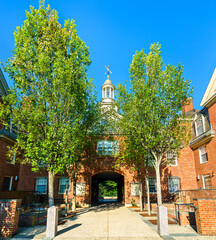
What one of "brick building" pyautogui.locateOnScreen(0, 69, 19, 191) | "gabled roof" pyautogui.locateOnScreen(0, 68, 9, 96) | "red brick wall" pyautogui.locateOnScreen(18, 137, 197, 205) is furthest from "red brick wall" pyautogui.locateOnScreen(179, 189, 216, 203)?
"gabled roof" pyautogui.locateOnScreen(0, 68, 9, 96)

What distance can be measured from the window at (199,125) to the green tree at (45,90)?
12583 mm

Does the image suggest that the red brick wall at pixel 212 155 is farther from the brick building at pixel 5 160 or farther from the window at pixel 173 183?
the brick building at pixel 5 160

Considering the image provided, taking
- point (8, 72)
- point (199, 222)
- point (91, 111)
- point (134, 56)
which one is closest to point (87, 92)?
point (91, 111)

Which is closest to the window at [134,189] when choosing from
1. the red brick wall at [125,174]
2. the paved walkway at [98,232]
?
the red brick wall at [125,174]

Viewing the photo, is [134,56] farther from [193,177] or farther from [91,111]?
[193,177]

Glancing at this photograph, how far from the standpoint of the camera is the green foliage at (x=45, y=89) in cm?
1010

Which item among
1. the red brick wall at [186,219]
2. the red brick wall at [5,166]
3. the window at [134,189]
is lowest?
the red brick wall at [186,219]

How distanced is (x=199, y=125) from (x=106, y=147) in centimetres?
991

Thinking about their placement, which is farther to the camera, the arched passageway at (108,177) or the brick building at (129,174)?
the arched passageway at (108,177)

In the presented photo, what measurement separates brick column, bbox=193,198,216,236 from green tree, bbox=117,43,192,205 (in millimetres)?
2757

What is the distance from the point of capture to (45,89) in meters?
10.8

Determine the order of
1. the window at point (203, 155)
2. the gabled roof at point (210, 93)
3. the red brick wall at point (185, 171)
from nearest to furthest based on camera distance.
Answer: the gabled roof at point (210, 93) < the window at point (203, 155) < the red brick wall at point (185, 171)

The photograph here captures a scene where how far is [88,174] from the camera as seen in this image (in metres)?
19.4

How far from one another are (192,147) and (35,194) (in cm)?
1693
